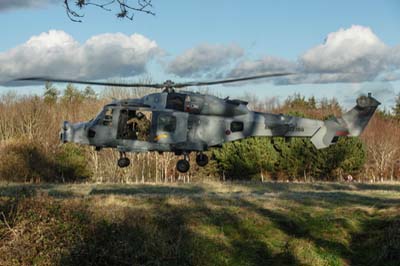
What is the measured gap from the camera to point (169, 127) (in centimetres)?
2103

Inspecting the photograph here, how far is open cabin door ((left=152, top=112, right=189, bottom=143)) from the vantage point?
20953 millimetres

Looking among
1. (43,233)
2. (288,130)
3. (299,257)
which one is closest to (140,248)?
(43,233)

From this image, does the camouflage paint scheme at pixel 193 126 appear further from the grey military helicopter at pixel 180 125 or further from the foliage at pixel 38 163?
the foliage at pixel 38 163

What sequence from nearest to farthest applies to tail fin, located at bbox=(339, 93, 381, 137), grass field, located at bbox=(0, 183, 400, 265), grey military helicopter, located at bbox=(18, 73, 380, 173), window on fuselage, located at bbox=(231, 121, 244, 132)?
grass field, located at bbox=(0, 183, 400, 265), grey military helicopter, located at bbox=(18, 73, 380, 173), window on fuselage, located at bbox=(231, 121, 244, 132), tail fin, located at bbox=(339, 93, 381, 137)

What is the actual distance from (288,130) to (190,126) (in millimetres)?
3308

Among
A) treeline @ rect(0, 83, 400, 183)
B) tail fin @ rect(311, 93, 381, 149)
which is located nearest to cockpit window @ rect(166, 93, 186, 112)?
tail fin @ rect(311, 93, 381, 149)

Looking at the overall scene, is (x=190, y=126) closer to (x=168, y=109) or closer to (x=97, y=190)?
(x=168, y=109)

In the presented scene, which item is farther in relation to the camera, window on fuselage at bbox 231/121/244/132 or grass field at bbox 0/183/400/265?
window on fuselage at bbox 231/121/244/132

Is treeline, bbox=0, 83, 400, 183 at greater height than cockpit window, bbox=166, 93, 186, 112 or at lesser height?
lesser

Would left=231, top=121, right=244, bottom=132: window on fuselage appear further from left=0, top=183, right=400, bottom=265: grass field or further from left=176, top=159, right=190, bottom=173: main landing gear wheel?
left=0, top=183, right=400, bottom=265: grass field

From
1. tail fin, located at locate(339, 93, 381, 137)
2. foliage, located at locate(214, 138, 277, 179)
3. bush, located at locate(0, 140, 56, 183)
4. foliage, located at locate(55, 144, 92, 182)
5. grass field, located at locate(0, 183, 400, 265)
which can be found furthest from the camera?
foliage, located at locate(55, 144, 92, 182)

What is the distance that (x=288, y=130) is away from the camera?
21891mm

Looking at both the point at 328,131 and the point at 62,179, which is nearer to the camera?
the point at 328,131

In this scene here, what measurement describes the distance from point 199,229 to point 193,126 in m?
4.61
